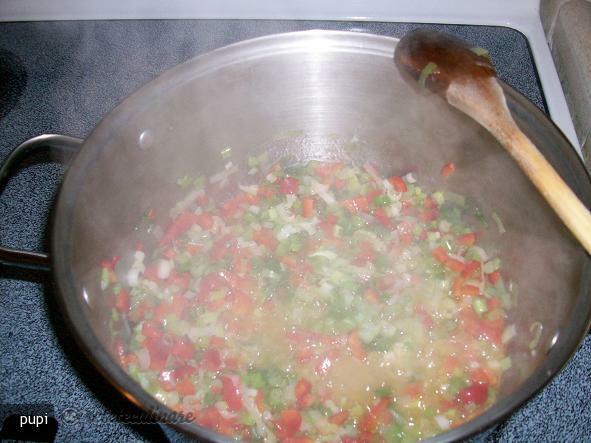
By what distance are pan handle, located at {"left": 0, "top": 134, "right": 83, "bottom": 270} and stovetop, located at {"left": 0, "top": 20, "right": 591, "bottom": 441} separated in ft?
1.46

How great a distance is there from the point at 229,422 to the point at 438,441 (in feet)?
2.57

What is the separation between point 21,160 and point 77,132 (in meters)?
0.85

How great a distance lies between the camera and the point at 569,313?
4.28 feet

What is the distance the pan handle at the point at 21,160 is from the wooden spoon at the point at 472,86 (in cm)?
109

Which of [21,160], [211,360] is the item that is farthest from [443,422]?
[21,160]

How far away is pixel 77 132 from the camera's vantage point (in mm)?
2268

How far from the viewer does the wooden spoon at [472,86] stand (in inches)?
55.0

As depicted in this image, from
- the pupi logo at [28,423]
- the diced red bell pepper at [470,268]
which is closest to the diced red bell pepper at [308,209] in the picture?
the diced red bell pepper at [470,268]

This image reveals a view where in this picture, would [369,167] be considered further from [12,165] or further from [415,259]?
[12,165]

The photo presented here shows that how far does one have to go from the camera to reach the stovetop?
1.63 meters

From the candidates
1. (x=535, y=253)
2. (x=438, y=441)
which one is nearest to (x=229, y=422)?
(x=438, y=441)

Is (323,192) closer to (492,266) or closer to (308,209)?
(308,209)

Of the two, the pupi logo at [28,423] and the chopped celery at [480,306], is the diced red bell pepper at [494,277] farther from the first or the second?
the pupi logo at [28,423]

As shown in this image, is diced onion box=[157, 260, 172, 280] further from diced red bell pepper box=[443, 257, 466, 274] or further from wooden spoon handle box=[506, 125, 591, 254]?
wooden spoon handle box=[506, 125, 591, 254]
